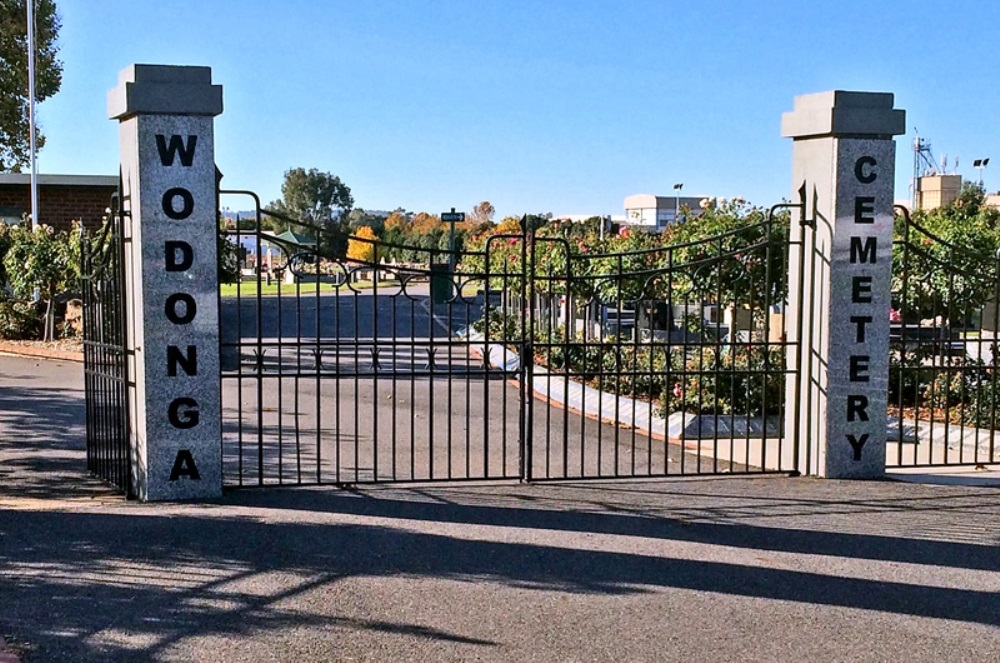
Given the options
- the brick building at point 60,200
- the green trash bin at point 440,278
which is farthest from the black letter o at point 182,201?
the brick building at point 60,200

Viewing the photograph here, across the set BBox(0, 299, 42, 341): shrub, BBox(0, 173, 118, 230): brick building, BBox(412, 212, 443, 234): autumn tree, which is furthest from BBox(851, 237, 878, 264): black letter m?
BBox(412, 212, 443, 234): autumn tree

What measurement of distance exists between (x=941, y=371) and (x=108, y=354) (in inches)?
296

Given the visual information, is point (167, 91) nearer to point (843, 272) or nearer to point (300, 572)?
point (300, 572)

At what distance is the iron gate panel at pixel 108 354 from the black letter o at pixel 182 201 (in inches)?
15.4

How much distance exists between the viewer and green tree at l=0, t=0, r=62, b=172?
33062 mm

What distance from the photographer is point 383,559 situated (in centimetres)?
638

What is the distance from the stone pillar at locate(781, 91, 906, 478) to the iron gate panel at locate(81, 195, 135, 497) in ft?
16.7

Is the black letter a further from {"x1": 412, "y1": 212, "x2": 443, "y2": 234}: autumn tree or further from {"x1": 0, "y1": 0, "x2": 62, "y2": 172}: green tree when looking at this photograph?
{"x1": 412, "y1": 212, "x2": 443, "y2": 234}: autumn tree

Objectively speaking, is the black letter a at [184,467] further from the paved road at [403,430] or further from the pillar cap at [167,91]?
the pillar cap at [167,91]

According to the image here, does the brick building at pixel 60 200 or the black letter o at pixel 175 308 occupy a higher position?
the brick building at pixel 60 200

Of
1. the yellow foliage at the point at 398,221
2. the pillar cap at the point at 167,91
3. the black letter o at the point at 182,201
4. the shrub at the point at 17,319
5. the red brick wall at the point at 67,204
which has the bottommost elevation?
the shrub at the point at 17,319

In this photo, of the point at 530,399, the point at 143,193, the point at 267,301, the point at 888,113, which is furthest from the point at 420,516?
the point at 267,301

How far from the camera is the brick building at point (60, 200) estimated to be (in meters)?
27.5

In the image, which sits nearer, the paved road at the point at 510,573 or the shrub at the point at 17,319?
the paved road at the point at 510,573
